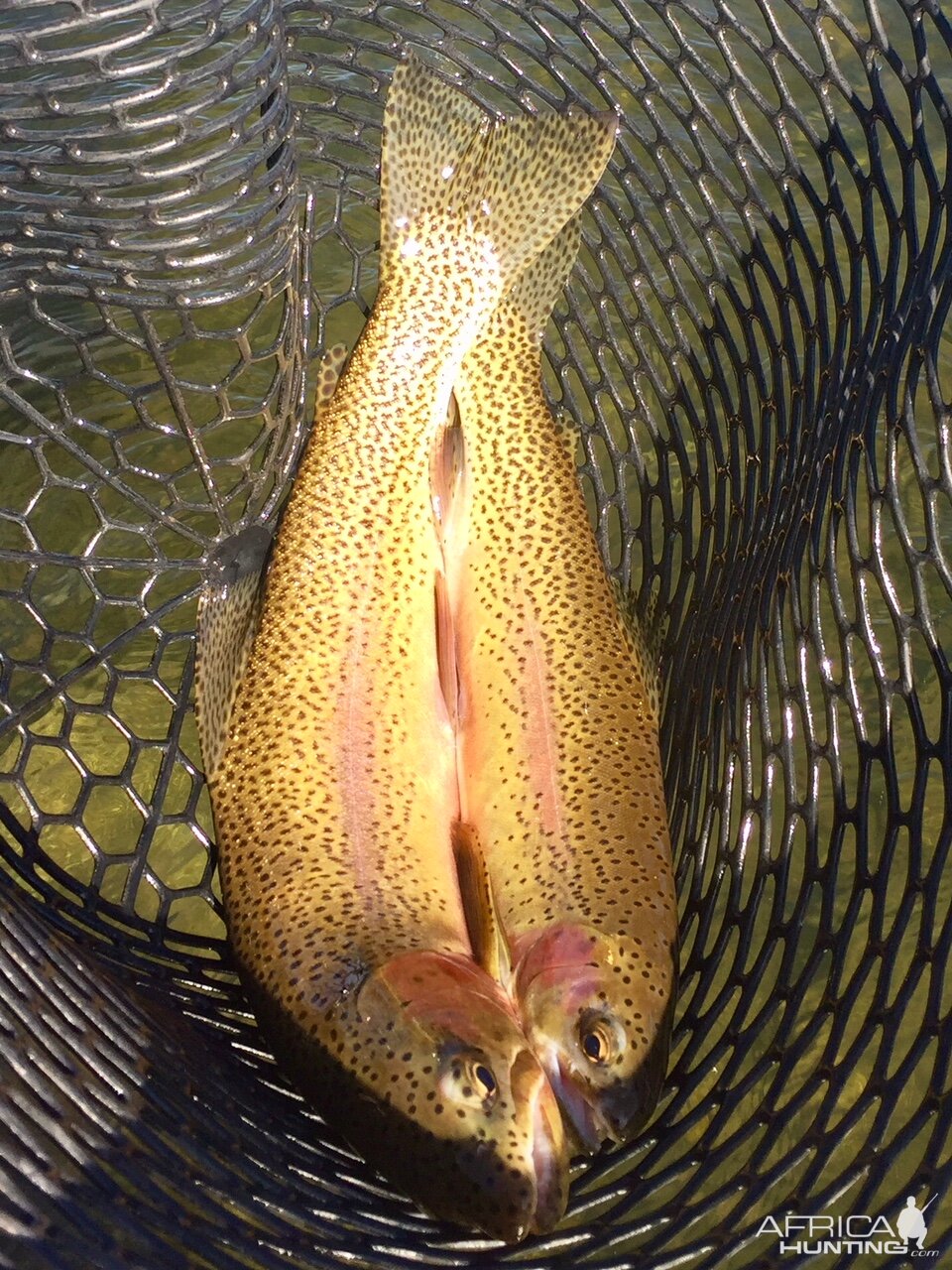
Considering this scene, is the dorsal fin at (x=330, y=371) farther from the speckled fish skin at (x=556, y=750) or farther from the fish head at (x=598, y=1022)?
the fish head at (x=598, y=1022)

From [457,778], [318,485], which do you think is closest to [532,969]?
[457,778]

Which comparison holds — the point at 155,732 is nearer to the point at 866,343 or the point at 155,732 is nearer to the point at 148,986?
the point at 148,986

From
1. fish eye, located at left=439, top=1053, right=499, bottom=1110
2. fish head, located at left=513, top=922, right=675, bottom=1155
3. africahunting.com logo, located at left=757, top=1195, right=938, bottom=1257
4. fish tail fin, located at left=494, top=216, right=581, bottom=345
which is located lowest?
fish eye, located at left=439, top=1053, right=499, bottom=1110

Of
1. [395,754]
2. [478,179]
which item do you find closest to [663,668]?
[395,754]

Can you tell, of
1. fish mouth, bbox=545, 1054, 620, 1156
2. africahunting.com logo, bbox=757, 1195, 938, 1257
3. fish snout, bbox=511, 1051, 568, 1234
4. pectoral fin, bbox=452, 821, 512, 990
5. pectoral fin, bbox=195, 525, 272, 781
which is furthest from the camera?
pectoral fin, bbox=195, 525, 272, 781

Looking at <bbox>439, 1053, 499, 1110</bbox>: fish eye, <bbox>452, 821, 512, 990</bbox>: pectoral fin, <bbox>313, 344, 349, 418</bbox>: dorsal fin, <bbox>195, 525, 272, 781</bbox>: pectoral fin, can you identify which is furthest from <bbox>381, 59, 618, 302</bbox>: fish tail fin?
<bbox>439, 1053, 499, 1110</bbox>: fish eye

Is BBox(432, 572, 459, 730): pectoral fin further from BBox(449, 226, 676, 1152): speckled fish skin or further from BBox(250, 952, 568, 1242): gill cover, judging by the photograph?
BBox(250, 952, 568, 1242): gill cover
